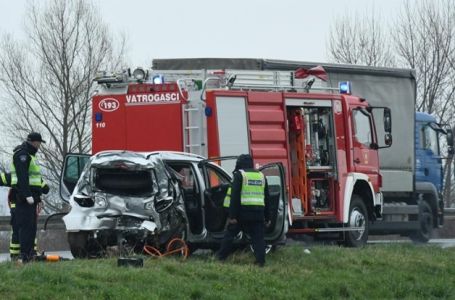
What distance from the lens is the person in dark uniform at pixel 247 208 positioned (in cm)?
1523

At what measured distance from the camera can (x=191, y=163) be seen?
1625 centimetres

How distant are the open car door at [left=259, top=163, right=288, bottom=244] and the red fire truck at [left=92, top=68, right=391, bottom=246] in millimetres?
1932

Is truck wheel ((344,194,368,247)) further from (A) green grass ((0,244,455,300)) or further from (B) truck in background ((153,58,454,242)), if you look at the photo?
(B) truck in background ((153,58,454,242))

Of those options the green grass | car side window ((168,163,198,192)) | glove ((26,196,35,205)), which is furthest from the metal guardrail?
glove ((26,196,35,205))

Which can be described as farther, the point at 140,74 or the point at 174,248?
the point at 140,74

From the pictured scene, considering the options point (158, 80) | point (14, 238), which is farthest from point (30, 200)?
point (158, 80)

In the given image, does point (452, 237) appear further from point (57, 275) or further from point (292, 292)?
point (57, 275)

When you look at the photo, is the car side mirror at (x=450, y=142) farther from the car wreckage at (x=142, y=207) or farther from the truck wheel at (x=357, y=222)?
the car wreckage at (x=142, y=207)

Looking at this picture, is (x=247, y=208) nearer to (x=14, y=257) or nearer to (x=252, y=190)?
(x=252, y=190)

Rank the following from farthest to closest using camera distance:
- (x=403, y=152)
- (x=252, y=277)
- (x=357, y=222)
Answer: (x=403, y=152) < (x=357, y=222) < (x=252, y=277)

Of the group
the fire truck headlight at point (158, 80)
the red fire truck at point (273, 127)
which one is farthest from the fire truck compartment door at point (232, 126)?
the fire truck headlight at point (158, 80)

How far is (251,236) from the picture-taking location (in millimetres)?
15375

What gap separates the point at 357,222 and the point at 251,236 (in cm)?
559

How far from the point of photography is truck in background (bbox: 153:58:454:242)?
2417cm
